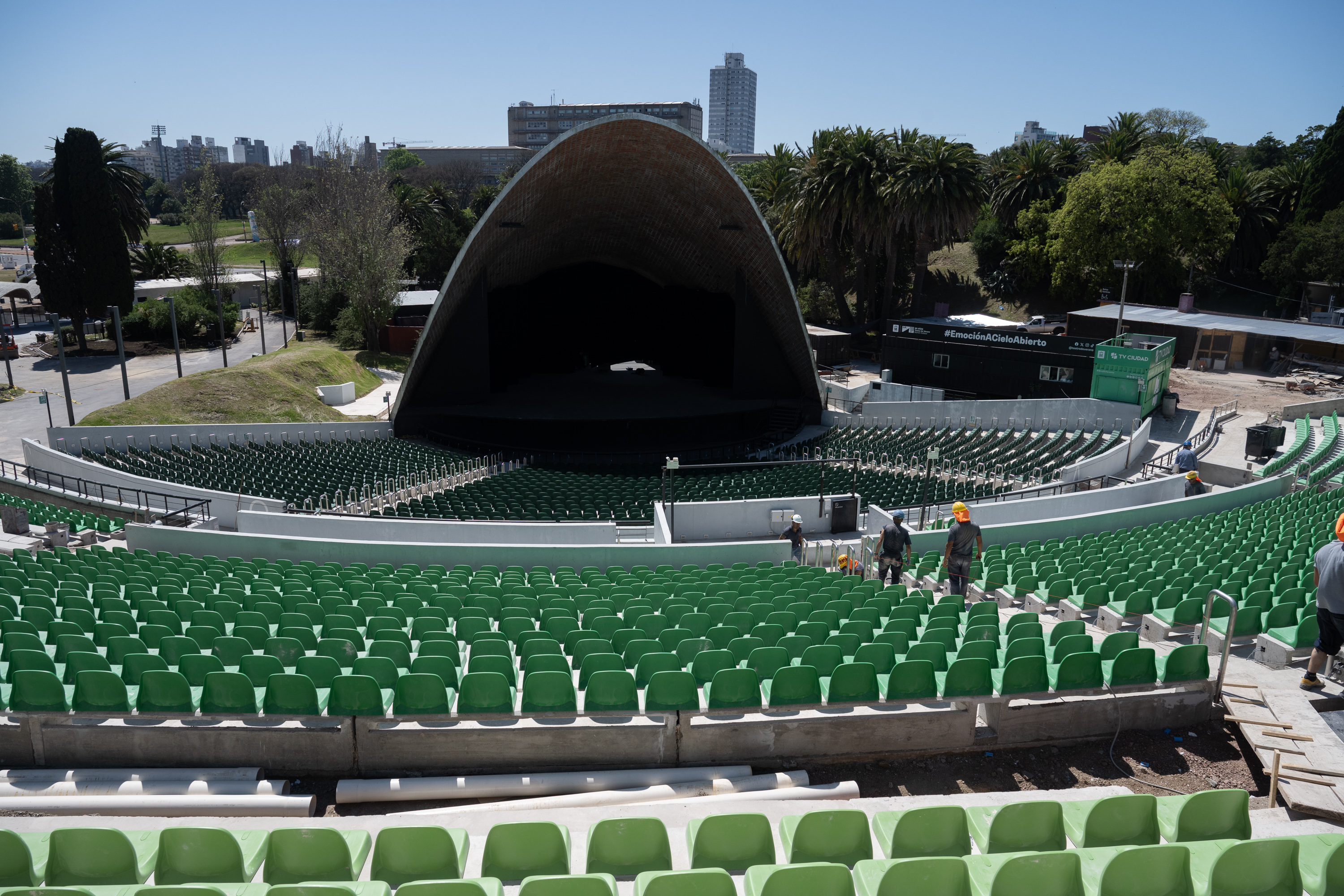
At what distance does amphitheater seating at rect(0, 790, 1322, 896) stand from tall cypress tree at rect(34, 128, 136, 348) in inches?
2044

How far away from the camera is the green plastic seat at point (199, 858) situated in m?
4.91

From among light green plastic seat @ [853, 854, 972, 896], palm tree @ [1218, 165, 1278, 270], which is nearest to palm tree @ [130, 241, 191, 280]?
light green plastic seat @ [853, 854, 972, 896]

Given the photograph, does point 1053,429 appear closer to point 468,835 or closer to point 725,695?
point 725,695

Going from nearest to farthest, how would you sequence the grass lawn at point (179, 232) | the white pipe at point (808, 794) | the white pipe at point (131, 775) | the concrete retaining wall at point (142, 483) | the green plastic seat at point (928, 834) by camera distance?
the green plastic seat at point (928, 834), the white pipe at point (808, 794), the white pipe at point (131, 775), the concrete retaining wall at point (142, 483), the grass lawn at point (179, 232)

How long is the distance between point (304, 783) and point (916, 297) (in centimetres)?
5676

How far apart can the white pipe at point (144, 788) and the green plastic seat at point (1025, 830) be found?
221 inches

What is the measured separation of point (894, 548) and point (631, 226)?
29.2 metres

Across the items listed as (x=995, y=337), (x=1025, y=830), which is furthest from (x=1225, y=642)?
(x=995, y=337)

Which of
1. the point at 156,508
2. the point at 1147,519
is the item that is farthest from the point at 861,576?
the point at 156,508

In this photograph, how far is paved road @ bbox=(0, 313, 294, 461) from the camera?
33531mm

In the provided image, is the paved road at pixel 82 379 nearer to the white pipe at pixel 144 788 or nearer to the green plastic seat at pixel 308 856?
the white pipe at pixel 144 788

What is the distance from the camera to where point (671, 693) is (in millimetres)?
7641

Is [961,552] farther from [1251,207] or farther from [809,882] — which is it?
[1251,207]

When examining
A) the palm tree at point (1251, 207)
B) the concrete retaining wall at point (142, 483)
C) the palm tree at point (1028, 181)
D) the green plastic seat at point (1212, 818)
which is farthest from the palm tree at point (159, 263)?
the palm tree at point (1251, 207)
